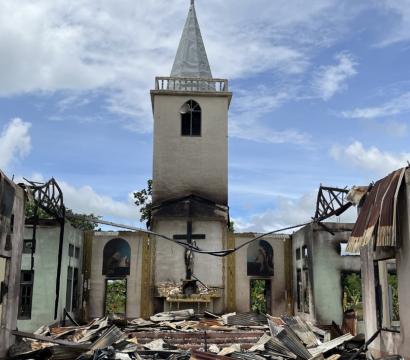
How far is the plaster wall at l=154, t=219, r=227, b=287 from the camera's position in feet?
80.8

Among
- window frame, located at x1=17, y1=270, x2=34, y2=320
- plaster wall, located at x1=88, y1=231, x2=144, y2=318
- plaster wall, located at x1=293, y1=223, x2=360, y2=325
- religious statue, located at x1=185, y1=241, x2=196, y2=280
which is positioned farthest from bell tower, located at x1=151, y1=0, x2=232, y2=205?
window frame, located at x1=17, y1=270, x2=34, y2=320

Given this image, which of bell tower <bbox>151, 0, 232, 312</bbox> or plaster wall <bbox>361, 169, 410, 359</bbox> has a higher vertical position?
bell tower <bbox>151, 0, 232, 312</bbox>

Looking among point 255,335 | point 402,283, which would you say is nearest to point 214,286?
point 255,335

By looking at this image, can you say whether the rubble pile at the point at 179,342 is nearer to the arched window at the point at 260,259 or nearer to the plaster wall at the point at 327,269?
the plaster wall at the point at 327,269

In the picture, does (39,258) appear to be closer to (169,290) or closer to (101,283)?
(101,283)

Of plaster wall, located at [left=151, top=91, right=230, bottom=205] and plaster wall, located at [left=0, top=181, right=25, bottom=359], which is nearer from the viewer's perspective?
plaster wall, located at [left=0, top=181, right=25, bottom=359]

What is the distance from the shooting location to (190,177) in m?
26.4

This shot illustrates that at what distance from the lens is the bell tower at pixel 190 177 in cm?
2461

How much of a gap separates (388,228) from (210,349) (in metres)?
6.72

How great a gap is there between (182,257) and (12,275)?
40.8ft

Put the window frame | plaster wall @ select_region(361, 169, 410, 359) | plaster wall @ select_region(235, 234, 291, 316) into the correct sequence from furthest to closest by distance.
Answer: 1. plaster wall @ select_region(235, 234, 291, 316)
2. the window frame
3. plaster wall @ select_region(361, 169, 410, 359)

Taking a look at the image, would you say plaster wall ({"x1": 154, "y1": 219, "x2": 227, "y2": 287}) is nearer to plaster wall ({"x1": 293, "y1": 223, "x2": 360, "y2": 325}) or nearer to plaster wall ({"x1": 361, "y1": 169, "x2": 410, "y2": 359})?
plaster wall ({"x1": 293, "y1": 223, "x2": 360, "y2": 325})

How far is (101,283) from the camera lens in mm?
24609

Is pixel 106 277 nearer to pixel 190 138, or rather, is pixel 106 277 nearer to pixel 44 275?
pixel 44 275
